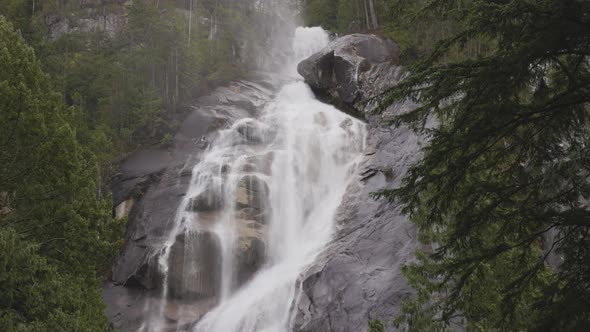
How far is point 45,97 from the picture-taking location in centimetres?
1214

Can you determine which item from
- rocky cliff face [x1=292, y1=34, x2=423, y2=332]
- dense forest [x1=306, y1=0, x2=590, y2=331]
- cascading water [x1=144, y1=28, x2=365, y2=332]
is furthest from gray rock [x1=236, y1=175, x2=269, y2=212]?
dense forest [x1=306, y1=0, x2=590, y2=331]

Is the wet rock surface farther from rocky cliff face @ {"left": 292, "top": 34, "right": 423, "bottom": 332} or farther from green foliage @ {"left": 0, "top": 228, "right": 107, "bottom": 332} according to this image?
green foliage @ {"left": 0, "top": 228, "right": 107, "bottom": 332}

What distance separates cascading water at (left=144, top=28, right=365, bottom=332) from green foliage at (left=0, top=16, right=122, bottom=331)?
7.42 m

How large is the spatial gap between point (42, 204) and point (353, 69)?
2264 centimetres

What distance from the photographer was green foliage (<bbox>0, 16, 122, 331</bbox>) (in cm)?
902

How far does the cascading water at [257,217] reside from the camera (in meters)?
18.0

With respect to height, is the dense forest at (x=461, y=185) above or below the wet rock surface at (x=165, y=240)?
above

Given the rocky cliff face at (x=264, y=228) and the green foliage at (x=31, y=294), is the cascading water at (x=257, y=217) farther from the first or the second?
the green foliage at (x=31, y=294)

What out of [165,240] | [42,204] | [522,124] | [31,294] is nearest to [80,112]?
[165,240]

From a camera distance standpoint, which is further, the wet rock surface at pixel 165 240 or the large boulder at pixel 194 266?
the large boulder at pixel 194 266

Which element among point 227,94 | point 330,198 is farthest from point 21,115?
point 227,94

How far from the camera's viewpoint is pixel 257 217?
21.3 m

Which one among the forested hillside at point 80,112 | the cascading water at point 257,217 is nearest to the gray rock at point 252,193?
the cascading water at point 257,217

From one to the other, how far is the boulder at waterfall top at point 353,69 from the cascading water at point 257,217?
259 cm
